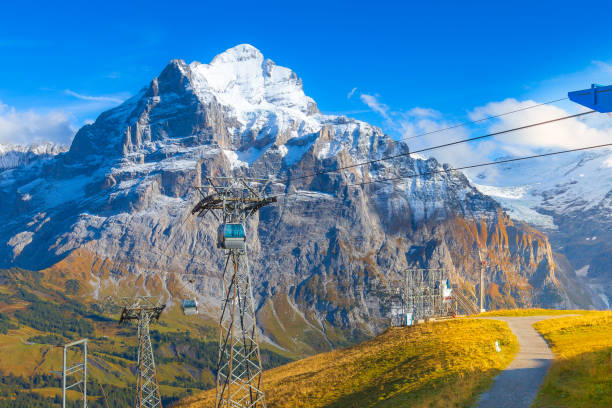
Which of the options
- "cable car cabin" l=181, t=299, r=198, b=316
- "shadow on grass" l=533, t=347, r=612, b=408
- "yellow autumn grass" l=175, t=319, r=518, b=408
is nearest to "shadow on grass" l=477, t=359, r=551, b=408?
"shadow on grass" l=533, t=347, r=612, b=408

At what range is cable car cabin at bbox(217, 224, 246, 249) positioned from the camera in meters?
48.1

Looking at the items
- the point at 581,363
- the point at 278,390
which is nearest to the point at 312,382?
the point at 278,390

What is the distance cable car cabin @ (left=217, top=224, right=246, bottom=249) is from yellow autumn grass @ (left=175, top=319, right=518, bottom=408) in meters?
16.3

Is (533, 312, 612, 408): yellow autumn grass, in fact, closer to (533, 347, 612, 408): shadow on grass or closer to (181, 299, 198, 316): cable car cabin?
(533, 347, 612, 408): shadow on grass

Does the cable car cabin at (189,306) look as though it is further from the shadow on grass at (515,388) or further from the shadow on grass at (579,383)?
the shadow on grass at (579,383)

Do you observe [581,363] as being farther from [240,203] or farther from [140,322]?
[140,322]

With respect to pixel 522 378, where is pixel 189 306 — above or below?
above

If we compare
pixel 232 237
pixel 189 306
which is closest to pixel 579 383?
pixel 232 237

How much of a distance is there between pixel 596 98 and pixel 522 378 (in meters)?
23.3

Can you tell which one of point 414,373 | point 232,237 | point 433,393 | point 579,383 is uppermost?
point 232,237

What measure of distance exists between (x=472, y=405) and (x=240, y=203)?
77.9 ft

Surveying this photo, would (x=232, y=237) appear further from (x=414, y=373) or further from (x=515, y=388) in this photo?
(x=515, y=388)

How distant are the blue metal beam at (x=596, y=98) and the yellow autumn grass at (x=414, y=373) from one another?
20.5m

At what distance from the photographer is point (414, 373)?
52375 mm
